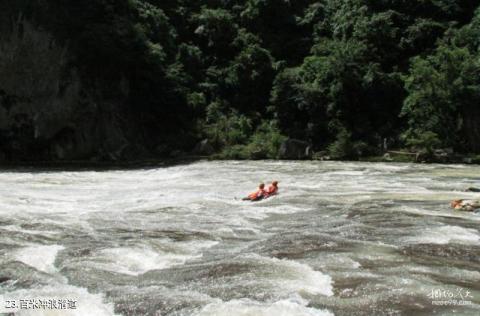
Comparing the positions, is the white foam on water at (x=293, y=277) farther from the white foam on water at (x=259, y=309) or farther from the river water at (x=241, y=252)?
the white foam on water at (x=259, y=309)

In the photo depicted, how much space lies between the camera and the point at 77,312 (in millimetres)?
6047

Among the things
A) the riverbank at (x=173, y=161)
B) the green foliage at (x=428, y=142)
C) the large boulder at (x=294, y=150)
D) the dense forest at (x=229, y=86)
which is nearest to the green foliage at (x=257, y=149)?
the dense forest at (x=229, y=86)

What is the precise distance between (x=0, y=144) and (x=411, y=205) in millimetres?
24073

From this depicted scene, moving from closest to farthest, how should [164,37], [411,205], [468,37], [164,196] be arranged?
[411,205] < [164,196] < [468,37] < [164,37]

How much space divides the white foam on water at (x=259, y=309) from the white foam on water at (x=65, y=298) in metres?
1.10

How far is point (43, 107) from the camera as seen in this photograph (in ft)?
97.9

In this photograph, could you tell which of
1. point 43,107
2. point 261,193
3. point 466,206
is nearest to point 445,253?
point 466,206

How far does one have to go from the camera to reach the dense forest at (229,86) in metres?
29.2

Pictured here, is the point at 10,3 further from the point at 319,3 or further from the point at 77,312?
the point at 77,312

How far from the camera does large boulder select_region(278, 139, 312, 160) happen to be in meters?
30.1

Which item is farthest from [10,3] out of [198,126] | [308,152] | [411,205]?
[411,205]

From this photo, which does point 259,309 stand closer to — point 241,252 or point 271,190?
point 241,252

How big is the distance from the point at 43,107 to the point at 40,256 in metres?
23.3

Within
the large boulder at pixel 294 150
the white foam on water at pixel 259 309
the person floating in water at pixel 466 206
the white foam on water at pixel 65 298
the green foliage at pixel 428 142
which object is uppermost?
the green foliage at pixel 428 142
